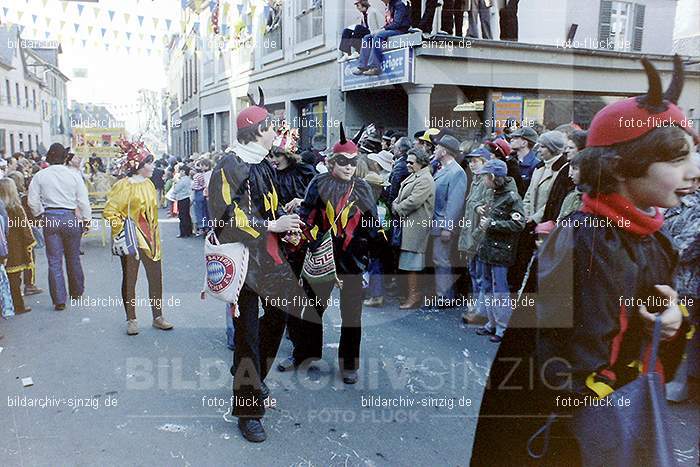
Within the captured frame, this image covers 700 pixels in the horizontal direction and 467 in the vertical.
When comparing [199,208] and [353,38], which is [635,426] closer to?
[353,38]

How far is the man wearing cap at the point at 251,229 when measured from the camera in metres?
3.60

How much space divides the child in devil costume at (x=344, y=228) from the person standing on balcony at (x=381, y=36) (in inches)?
255

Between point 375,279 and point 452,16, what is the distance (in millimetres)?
6306

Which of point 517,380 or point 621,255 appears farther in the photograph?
point 517,380

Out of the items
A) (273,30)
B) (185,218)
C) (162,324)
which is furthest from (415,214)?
(273,30)

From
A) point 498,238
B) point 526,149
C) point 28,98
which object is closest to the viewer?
point 498,238

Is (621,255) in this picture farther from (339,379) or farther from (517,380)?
(339,379)

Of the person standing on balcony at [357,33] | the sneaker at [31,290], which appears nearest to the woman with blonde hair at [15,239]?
the sneaker at [31,290]

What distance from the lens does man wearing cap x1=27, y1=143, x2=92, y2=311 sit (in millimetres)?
6645

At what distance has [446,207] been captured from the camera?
6688 mm

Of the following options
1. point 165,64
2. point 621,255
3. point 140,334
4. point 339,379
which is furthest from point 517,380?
point 165,64

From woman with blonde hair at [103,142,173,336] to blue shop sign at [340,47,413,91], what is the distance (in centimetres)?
578

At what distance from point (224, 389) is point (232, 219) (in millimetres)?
1593

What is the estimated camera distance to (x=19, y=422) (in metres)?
3.91
